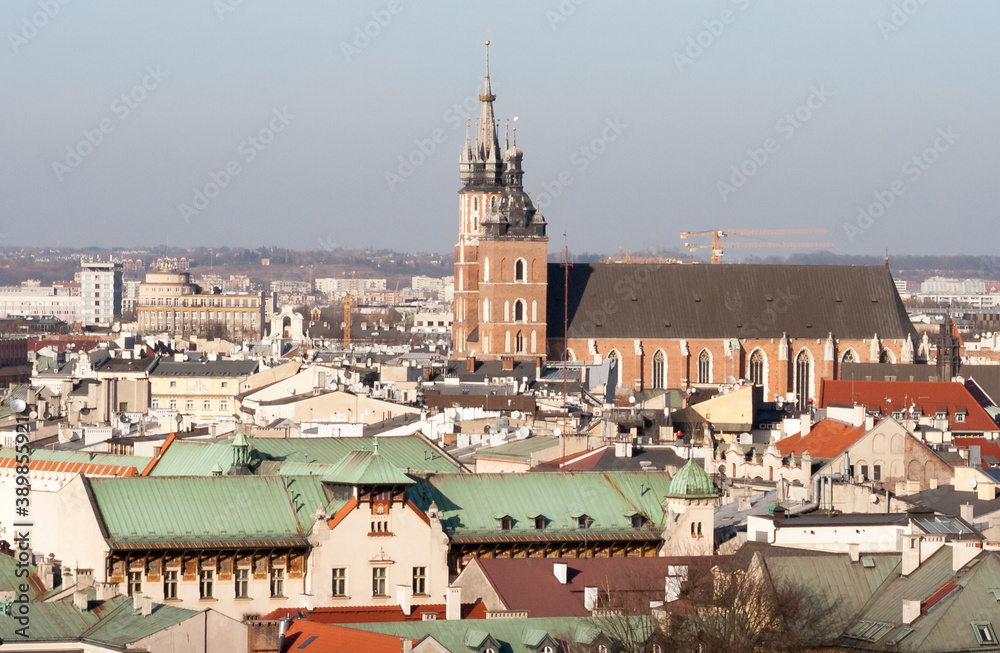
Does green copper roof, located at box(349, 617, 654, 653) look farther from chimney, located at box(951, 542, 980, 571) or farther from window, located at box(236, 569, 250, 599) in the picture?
window, located at box(236, 569, 250, 599)

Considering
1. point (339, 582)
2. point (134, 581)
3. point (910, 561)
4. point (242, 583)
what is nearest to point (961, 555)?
point (910, 561)

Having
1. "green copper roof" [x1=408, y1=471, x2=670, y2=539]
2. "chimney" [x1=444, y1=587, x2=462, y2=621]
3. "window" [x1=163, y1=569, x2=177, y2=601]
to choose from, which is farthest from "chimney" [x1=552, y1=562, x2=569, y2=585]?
"window" [x1=163, y1=569, x2=177, y2=601]

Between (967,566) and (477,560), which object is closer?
(967,566)

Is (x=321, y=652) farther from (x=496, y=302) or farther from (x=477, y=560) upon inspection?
(x=496, y=302)

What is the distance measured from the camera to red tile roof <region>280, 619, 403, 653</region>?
117 feet

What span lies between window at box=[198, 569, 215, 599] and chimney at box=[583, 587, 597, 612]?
6.80 metres

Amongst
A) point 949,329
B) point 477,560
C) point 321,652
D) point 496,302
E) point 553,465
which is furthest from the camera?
point 496,302

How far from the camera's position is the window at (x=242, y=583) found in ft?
144

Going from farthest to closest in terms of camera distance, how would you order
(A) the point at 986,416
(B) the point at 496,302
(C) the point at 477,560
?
1. (B) the point at 496,302
2. (A) the point at 986,416
3. (C) the point at 477,560

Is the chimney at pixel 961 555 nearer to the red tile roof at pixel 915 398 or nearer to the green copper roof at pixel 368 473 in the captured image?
the green copper roof at pixel 368 473

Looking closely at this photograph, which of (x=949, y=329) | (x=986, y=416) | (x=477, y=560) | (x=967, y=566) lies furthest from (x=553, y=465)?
(x=949, y=329)

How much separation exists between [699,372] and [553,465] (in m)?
68.2

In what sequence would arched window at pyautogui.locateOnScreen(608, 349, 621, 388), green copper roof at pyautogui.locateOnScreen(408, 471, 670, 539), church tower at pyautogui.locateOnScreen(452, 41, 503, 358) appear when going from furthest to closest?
church tower at pyautogui.locateOnScreen(452, 41, 503, 358) < arched window at pyautogui.locateOnScreen(608, 349, 621, 388) < green copper roof at pyautogui.locateOnScreen(408, 471, 670, 539)

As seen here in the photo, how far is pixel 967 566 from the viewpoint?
129 ft
